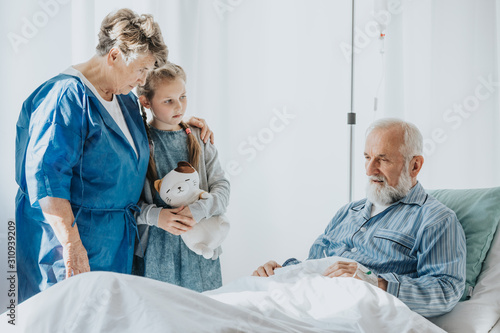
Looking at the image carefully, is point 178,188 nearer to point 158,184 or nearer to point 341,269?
point 158,184

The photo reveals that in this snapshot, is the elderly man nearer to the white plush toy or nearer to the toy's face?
the white plush toy

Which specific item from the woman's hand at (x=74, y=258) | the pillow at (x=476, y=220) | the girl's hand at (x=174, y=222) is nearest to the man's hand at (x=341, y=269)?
the pillow at (x=476, y=220)

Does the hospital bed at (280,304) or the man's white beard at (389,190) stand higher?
the man's white beard at (389,190)

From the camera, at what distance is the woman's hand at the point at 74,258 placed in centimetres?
148

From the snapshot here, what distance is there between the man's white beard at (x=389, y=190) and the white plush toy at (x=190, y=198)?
0.58m

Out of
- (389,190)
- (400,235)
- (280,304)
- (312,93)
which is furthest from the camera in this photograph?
(312,93)

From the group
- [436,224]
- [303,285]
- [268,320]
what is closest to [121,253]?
[303,285]

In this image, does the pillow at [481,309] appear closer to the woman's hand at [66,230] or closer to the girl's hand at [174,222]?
the girl's hand at [174,222]

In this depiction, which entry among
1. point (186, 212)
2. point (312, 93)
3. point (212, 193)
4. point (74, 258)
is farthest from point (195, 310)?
point (312, 93)

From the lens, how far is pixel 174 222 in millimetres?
1733

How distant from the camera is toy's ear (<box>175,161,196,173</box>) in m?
1.81

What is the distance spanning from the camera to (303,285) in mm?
1508

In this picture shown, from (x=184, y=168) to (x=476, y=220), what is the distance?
3.42 feet

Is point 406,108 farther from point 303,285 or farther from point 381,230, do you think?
point 303,285
